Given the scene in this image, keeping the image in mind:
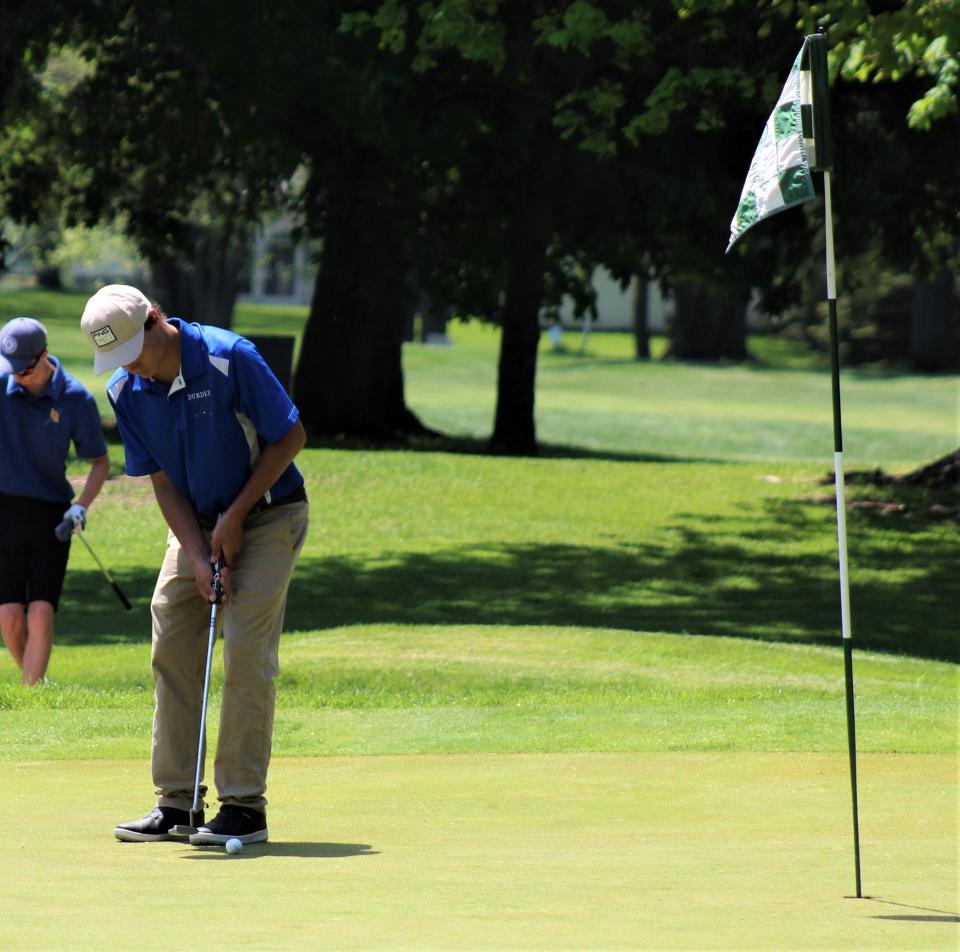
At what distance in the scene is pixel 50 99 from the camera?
30.0 m

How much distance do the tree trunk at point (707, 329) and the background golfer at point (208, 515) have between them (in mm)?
57691

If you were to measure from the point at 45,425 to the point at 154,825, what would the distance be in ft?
14.7

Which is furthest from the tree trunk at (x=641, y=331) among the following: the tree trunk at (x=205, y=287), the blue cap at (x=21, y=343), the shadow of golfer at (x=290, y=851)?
the shadow of golfer at (x=290, y=851)

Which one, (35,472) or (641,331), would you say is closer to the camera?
(35,472)

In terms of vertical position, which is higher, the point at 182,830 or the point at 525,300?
the point at 525,300

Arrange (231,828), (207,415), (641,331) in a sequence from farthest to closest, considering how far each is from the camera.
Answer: (641,331) < (207,415) < (231,828)

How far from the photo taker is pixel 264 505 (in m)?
6.66

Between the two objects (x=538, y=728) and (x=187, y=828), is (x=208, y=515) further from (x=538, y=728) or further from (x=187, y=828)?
(x=538, y=728)

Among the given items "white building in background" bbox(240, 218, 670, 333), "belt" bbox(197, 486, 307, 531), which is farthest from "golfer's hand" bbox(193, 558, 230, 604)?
"white building in background" bbox(240, 218, 670, 333)

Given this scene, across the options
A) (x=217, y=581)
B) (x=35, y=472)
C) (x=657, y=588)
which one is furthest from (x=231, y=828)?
(x=657, y=588)

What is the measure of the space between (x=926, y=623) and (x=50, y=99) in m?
18.8

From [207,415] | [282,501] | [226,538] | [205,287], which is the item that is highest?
[205,287]

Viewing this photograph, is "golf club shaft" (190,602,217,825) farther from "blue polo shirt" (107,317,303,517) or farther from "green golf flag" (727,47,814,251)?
"green golf flag" (727,47,814,251)

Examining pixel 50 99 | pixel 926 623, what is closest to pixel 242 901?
pixel 926 623
